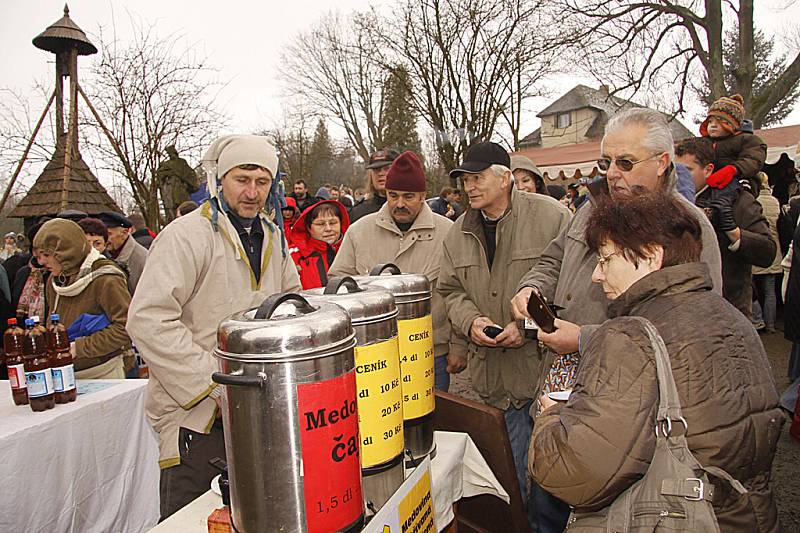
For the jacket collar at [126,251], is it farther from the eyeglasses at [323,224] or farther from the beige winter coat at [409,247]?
the beige winter coat at [409,247]

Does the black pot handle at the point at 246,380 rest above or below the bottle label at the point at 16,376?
above

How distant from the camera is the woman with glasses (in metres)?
1.41

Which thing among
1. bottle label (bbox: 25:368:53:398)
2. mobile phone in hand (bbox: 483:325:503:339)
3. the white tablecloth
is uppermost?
mobile phone in hand (bbox: 483:325:503:339)

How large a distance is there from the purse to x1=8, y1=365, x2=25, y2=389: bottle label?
3206mm

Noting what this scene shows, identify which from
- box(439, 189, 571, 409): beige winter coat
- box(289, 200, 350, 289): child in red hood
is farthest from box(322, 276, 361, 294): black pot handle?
box(289, 200, 350, 289): child in red hood

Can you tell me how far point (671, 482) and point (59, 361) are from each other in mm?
3185

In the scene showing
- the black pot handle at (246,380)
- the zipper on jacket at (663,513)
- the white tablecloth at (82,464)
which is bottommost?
the white tablecloth at (82,464)

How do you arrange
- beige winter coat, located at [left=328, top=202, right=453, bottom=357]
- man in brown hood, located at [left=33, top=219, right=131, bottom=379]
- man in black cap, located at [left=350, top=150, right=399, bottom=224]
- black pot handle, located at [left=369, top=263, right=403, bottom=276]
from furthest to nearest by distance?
man in black cap, located at [left=350, top=150, right=399, bottom=224], man in brown hood, located at [left=33, top=219, right=131, bottom=379], beige winter coat, located at [left=328, top=202, right=453, bottom=357], black pot handle, located at [left=369, top=263, right=403, bottom=276]

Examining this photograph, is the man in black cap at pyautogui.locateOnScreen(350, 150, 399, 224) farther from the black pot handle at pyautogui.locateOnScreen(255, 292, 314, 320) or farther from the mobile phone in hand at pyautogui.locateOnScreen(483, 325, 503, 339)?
the black pot handle at pyautogui.locateOnScreen(255, 292, 314, 320)

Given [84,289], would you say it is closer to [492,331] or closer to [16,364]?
[16,364]

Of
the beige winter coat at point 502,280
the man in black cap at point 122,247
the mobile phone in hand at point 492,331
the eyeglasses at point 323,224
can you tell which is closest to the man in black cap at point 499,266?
the beige winter coat at point 502,280

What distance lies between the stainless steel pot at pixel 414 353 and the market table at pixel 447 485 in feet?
0.54

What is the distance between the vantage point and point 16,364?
3.12 m

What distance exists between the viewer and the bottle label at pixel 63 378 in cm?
312
